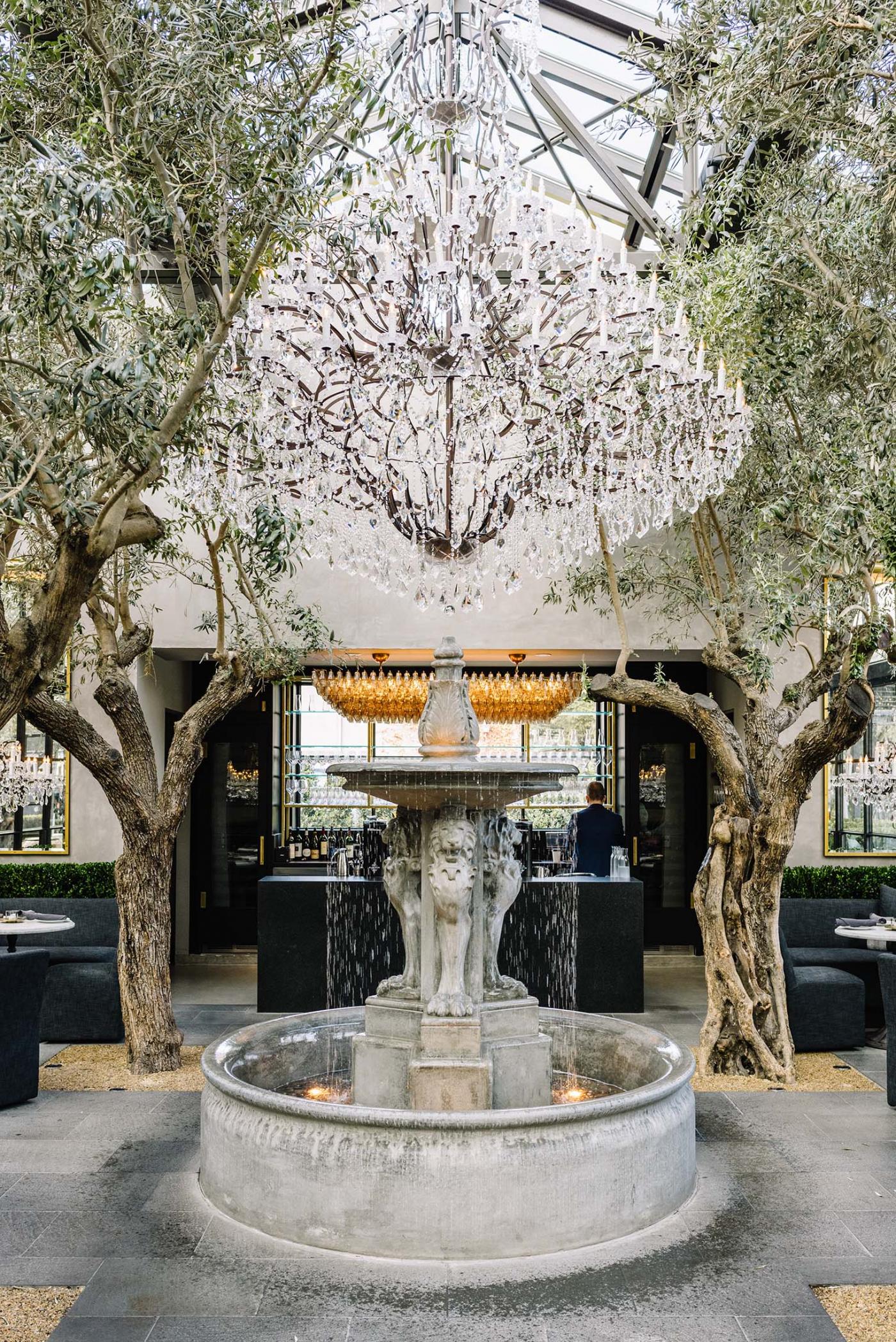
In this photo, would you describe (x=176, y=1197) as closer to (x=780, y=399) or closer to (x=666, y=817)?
Result: (x=780, y=399)

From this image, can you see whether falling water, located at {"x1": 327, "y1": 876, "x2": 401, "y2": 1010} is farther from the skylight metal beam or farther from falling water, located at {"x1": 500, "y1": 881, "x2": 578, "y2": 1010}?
the skylight metal beam

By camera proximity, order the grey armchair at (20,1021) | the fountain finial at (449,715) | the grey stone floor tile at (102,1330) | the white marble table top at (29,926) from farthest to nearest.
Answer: the white marble table top at (29,926) → the grey armchair at (20,1021) → the fountain finial at (449,715) → the grey stone floor tile at (102,1330)

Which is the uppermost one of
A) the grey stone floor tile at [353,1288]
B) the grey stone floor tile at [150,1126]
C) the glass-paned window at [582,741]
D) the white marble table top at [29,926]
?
the glass-paned window at [582,741]

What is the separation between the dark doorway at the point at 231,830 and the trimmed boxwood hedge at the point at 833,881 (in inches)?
214

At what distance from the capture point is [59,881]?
33.2ft

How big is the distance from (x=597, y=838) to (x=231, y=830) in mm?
4545

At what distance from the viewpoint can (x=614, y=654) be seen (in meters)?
11.2

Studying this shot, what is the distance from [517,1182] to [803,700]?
3.98 meters

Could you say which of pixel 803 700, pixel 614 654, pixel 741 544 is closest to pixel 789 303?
pixel 741 544

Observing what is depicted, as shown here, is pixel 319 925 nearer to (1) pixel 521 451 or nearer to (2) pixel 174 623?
(2) pixel 174 623

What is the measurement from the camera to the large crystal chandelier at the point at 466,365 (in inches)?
199

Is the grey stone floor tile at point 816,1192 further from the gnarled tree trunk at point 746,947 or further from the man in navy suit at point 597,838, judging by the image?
the man in navy suit at point 597,838

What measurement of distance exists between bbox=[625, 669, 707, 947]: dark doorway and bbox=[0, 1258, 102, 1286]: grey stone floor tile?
8.94 metres

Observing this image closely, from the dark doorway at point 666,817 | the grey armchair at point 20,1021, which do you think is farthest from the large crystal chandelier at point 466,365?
the dark doorway at point 666,817
